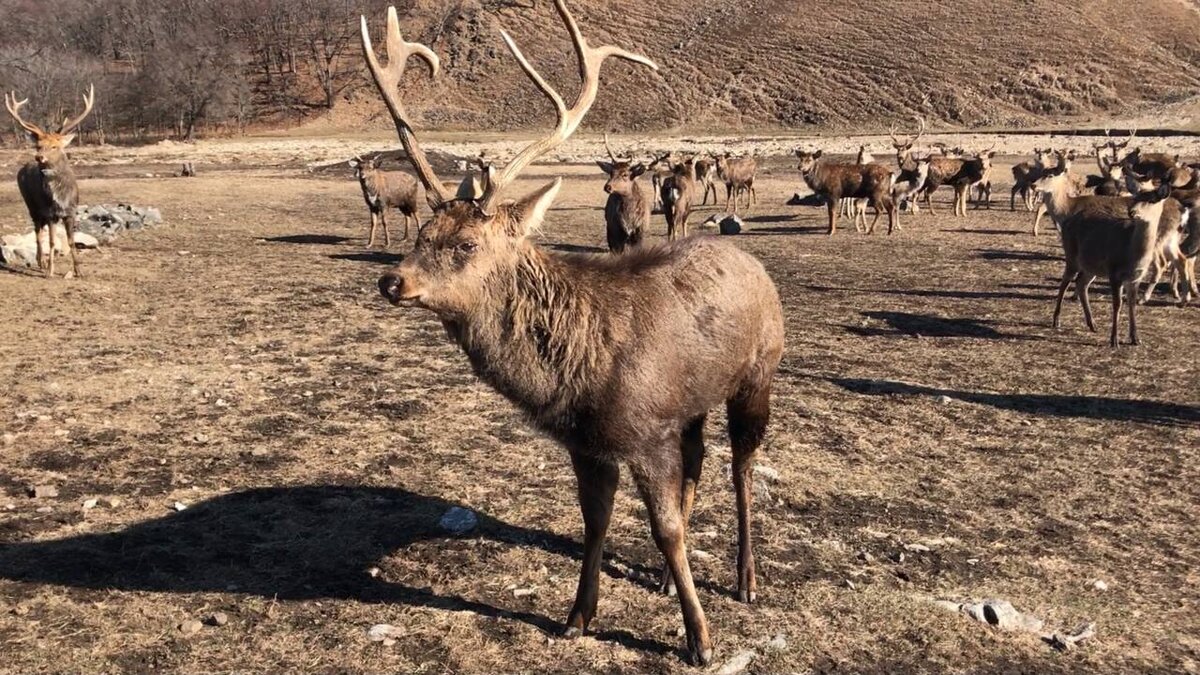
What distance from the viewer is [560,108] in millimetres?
5016

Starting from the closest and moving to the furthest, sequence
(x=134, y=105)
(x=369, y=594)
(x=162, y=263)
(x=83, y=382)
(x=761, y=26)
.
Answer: (x=369, y=594) < (x=83, y=382) < (x=162, y=263) < (x=134, y=105) < (x=761, y=26)

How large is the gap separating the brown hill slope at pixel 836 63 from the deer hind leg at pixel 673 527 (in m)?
59.5

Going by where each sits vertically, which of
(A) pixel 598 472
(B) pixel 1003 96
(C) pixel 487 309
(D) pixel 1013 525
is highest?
(B) pixel 1003 96

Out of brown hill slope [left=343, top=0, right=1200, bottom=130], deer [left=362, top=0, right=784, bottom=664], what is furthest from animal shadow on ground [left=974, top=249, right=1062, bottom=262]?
brown hill slope [left=343, top=0, right=1200, bottom=130]

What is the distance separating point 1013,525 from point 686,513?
246 cm

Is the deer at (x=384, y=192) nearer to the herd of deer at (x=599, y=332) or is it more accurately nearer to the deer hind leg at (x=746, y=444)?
the herd of deer at (x=599, y=332)

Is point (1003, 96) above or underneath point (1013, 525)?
above

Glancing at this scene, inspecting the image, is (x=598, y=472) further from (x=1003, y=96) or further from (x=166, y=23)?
(x=166, y=23)

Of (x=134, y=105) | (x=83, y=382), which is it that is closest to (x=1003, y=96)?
(x=134, y=105)

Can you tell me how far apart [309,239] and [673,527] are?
15704mm

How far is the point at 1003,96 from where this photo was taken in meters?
61.4

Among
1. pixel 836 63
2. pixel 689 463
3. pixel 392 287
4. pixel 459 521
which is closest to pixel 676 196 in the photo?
pixel 459 521

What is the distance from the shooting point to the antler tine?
452cm

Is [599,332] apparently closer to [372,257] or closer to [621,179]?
[621,179]
